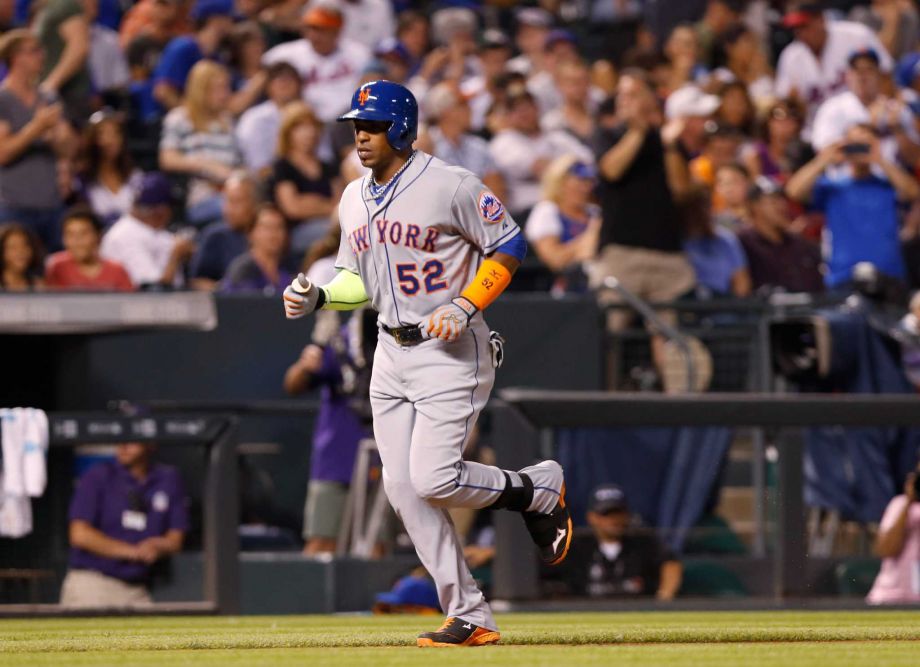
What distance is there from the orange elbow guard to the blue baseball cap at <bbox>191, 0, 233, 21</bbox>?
8.82m

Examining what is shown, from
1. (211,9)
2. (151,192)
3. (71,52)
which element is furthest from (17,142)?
(211,9)

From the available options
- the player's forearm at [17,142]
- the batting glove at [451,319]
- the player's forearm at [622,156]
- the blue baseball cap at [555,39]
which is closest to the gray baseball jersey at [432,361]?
the batting glove at [451,319]

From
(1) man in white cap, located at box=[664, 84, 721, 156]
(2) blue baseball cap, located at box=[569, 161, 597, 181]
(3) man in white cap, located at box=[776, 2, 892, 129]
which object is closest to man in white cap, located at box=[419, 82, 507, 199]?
(2) blue baseball cap, located at box=[569, 161, 597, 181]

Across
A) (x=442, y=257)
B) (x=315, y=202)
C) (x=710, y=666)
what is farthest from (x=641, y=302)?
(x=710, y=666)

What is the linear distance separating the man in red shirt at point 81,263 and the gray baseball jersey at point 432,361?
4.56 metres

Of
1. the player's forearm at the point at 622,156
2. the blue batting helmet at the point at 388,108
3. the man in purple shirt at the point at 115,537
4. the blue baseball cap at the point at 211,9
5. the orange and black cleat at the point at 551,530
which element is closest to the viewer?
the blue batting helmet at the point at 388,108

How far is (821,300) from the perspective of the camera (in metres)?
10.8

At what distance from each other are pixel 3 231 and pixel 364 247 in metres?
4.59

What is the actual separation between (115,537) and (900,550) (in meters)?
3.94

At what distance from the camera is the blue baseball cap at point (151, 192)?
11523 millimetres

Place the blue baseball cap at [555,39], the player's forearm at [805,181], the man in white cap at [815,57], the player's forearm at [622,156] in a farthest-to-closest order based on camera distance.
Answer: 1. the man in white cap at [815,57]
2. the blue baseball cap at [555,39]
3. the player's forearm at [805,181]
4. the player's forearm at [622,156]

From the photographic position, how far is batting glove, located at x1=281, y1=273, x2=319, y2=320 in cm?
627

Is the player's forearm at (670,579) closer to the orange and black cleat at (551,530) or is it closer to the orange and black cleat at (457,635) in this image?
the orange and black cleat at (551,530)

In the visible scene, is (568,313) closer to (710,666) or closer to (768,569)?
(768,569)
